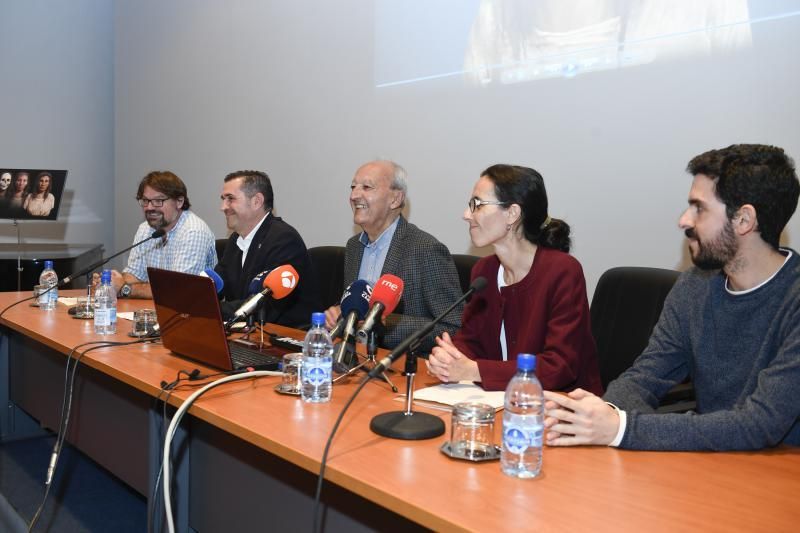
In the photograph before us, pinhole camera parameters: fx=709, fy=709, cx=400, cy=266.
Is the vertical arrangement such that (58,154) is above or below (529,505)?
above

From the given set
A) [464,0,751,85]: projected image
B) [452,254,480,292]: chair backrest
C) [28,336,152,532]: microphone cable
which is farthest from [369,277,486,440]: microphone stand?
[464,0,751,85]: projected image

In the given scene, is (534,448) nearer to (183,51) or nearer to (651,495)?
(651,495)

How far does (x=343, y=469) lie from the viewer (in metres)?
1.18

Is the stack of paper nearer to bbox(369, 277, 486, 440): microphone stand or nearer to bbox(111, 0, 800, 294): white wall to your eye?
bbox(369, 277, 486, 440): microphone stand

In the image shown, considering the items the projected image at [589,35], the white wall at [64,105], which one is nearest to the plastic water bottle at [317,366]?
the projected image at [589,35]

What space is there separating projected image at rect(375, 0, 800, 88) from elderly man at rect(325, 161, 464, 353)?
0.71 m

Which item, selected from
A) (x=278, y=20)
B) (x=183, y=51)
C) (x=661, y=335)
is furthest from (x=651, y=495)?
(x=183, y=51)

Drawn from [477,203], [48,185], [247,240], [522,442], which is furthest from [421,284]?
[48,185]

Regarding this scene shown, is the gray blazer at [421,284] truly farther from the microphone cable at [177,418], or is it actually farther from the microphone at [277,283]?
the microphone cable at [177,418]

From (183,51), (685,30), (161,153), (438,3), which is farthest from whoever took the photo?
(161,153)

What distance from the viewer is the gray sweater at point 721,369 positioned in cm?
132

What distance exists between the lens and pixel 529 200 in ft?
6.79

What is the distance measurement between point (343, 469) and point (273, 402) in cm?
45

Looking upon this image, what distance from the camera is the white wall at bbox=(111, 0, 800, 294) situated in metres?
2.45
